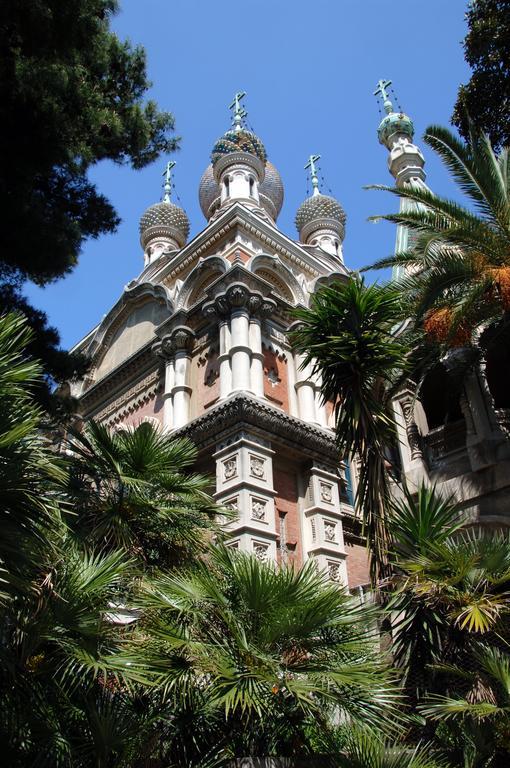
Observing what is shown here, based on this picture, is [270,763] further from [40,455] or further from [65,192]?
[65,192]

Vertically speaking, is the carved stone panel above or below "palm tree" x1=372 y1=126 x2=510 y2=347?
below

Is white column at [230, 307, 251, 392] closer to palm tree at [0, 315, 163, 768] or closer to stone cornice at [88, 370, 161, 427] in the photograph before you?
stone cornice at [88, 370, 161, 427]

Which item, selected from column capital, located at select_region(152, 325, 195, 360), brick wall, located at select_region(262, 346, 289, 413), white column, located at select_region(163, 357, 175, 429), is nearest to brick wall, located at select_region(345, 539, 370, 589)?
brick wall, located at select_region(262, 346, 289, 413)

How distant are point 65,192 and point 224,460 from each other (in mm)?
6052

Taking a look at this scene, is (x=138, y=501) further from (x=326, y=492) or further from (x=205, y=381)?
(x=205, y=381)

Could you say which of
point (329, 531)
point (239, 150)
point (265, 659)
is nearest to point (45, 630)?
point (265, 659)

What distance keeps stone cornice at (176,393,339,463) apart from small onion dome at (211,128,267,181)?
1004 centimetres

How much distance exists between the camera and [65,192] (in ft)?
39.4

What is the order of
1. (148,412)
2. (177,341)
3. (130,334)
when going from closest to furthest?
(177,341) → (148,412) → (130,334)

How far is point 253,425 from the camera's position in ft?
48.2

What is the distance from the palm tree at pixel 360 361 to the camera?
9.14m

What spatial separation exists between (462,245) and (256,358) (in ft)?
21.0

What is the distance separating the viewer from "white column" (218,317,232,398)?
15695 millimetres

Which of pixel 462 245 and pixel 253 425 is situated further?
pixel 253 425
